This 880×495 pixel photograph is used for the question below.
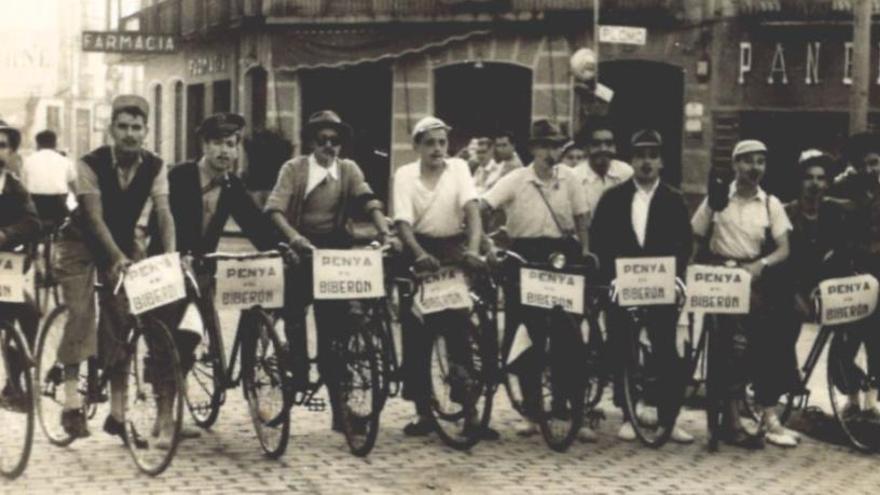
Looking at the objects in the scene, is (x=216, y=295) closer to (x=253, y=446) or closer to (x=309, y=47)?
(x=253, y=446)

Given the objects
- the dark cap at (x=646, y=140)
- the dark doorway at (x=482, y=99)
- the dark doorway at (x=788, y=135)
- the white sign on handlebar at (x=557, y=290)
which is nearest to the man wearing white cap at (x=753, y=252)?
the dark cap at (x=646, y=140)

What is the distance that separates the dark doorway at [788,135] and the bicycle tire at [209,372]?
18149 millimetres

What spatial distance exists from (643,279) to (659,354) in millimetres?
472

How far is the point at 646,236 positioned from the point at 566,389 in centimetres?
105

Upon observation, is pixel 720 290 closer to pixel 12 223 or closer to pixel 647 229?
pixel 647 229

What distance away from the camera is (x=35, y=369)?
830 centimetres

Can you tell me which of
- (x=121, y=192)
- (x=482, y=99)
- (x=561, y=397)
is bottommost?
(x=561, y=397)

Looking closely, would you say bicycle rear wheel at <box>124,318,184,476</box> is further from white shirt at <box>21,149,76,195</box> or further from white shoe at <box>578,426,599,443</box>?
white shirt at <box>21,149,76,195</box>

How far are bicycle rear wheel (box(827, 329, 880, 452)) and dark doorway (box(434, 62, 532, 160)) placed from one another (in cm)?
1896

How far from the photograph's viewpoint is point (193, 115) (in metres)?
37.1

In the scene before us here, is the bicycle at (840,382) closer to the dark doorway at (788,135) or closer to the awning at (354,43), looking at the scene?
the dark doorway at (788,135)

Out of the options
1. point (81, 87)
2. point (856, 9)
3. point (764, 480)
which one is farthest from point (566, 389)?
point (81, 87)

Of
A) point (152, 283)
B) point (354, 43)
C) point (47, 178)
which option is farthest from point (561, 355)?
point (354, 43)

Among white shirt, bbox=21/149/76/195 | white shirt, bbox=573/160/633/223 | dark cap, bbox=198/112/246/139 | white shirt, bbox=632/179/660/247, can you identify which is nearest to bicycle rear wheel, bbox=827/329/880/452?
white shirt, bbox=632/179/660/247
